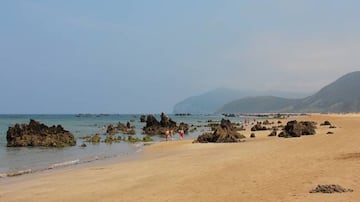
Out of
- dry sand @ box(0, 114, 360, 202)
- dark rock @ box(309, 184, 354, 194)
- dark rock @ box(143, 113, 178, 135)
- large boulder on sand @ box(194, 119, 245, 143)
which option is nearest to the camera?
dark rock @ box(309, 184, 354, 194)

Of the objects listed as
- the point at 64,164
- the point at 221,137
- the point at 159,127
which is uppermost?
the point at 159,127

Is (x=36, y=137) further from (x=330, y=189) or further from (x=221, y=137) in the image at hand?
(x=330, y=189)

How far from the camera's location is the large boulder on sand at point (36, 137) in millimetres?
42156

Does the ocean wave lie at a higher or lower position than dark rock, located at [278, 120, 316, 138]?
lower

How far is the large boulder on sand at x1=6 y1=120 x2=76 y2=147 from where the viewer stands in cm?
4216

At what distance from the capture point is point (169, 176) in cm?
1712

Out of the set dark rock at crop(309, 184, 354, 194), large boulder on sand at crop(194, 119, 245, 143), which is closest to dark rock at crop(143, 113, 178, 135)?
large boulder on sand at crop(194, 119, 245, 143)

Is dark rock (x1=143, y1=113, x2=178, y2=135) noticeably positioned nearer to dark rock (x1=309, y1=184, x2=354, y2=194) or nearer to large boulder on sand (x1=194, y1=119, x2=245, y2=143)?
large boulder on sand (x1=194, y1=119, x2=245, y2=143)

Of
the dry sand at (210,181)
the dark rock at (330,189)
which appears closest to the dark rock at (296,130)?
the dry sand at (210,181)

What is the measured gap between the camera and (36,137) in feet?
142

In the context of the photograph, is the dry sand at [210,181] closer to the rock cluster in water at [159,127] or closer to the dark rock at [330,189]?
the dark rock at [330,189]

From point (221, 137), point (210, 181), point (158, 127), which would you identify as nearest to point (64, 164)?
point (210, 181)

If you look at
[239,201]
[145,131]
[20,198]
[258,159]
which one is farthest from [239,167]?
[145,131]

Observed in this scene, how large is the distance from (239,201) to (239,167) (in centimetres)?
670
